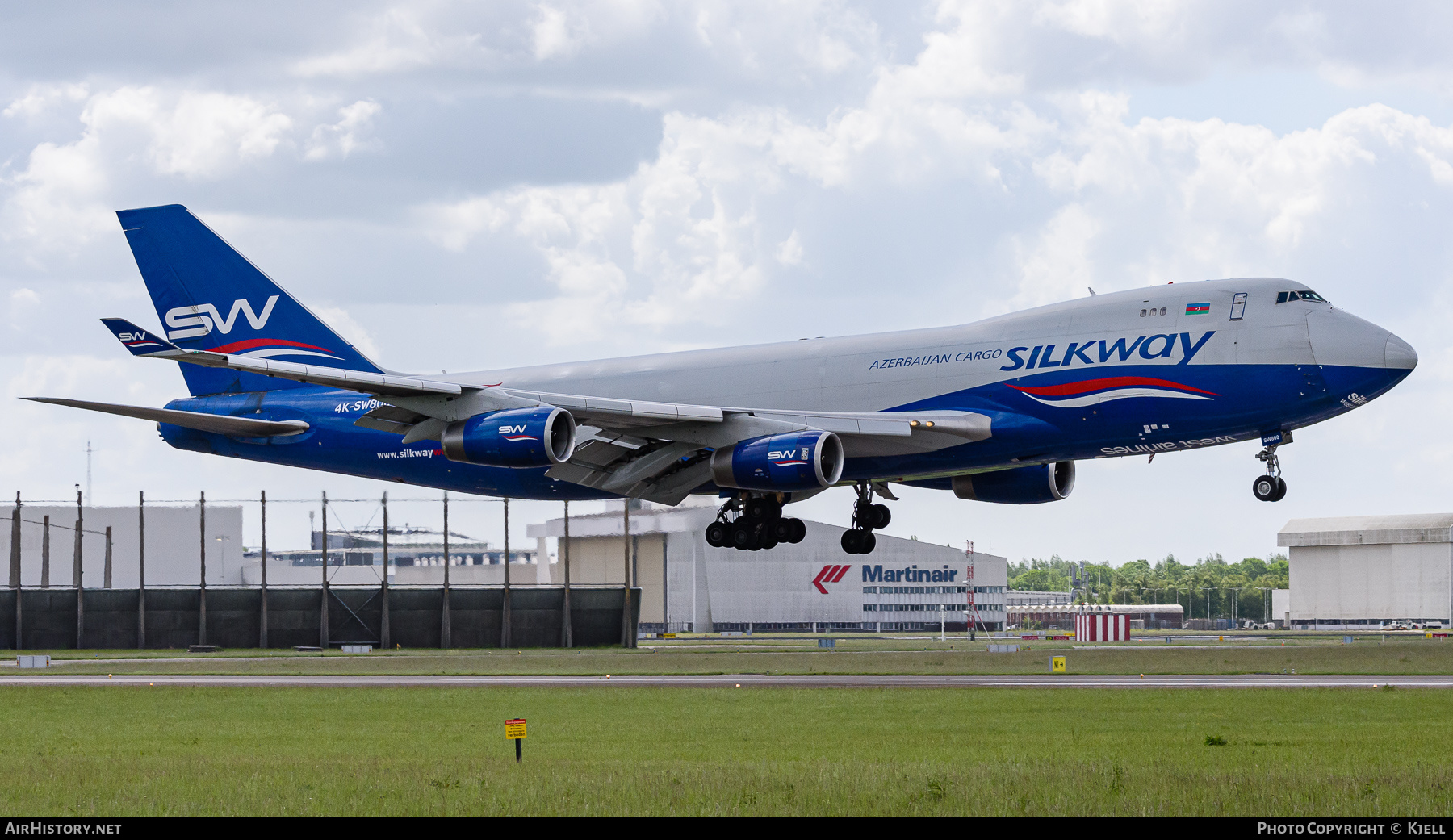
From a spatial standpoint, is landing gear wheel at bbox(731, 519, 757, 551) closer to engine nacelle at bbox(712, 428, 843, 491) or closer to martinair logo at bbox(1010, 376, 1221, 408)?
engine nacelle at bbox(712, 428, 843, 491)

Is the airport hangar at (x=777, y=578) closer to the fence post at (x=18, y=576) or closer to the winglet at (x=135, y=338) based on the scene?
the fence post at (x=18, y=576)

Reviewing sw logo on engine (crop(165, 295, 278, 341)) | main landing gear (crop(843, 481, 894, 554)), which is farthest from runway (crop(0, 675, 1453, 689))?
sw logo on engine (crop(165, 295, 278, 341))

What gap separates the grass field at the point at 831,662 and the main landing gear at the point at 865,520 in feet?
49.8

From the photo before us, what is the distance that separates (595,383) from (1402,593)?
154070 millimetres

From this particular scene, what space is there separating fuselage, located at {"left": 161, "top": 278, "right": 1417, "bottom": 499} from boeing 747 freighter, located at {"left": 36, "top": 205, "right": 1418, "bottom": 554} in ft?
0.20

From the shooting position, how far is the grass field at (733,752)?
26703 mm

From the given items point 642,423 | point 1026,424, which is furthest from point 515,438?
point 1026,424

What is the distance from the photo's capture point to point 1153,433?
45188 millimetres

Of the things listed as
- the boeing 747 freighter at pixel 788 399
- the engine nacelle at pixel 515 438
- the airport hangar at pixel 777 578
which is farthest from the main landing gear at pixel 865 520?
the airport hangar at pixel 777 578

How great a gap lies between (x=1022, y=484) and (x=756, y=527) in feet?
29.8

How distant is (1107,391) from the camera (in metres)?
44.9

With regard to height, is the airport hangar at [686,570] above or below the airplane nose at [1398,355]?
below

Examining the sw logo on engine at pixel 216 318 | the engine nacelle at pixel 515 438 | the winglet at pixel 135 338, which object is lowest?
the engine nacelle at pixel 515 438

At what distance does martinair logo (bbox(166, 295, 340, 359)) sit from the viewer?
5719 centimetres
